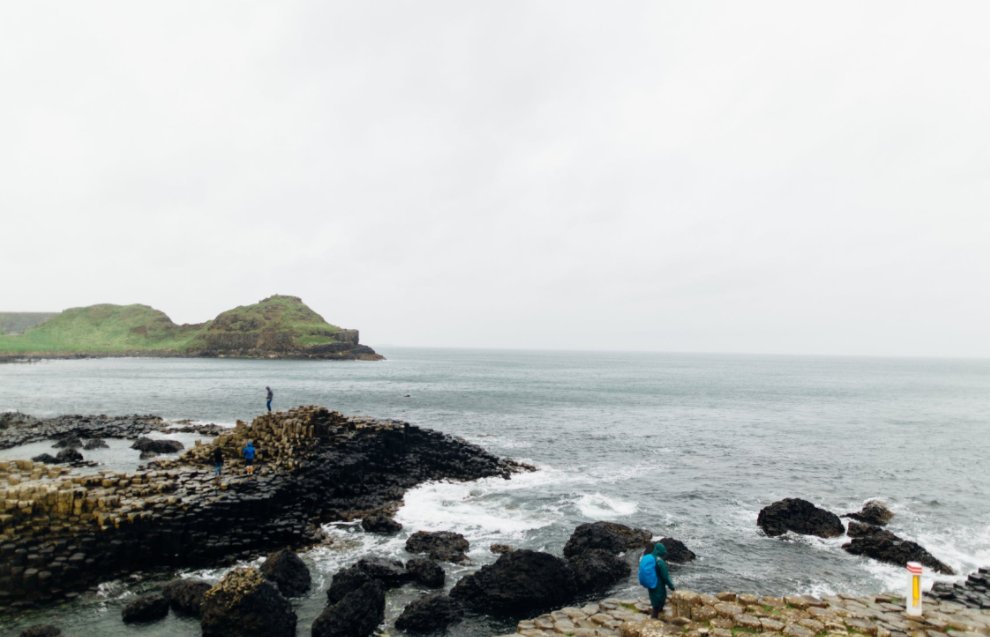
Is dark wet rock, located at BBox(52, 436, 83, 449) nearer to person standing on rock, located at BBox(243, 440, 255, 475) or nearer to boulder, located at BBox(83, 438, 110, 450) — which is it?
boulder, located at BBox(83, 438, 110, 450)

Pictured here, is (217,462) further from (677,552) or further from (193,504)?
(677,552)

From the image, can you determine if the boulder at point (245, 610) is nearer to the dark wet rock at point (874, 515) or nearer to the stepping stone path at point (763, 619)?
the stepping stone path at point (763, 619)

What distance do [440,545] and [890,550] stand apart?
66.3 feet

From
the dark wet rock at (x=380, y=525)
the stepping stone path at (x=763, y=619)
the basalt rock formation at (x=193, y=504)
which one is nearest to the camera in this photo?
the stepping stone path at (x=763, y=619)

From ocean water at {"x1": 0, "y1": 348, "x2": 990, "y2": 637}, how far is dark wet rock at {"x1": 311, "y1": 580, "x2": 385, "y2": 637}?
880 mm

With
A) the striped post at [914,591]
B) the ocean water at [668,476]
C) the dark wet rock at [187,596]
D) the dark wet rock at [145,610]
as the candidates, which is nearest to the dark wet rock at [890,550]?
the ocean water at [668,476]

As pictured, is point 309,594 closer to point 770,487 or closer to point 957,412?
point 770,487

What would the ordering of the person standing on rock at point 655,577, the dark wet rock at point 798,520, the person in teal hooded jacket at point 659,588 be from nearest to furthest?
the person standing on rock at point 655,577
the person in teal hooded jacket at point 659,588
the dark wet rock at point 798,520

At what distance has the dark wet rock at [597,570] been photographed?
1997cm

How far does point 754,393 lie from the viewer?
112 meters

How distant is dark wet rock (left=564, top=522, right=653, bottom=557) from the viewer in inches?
933

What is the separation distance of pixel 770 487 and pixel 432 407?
1916 inches

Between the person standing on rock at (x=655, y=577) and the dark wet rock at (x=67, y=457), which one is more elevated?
the person standing on rock at (x=655, y=577)

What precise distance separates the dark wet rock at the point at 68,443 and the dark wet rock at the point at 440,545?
36.0m
